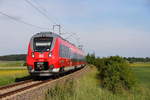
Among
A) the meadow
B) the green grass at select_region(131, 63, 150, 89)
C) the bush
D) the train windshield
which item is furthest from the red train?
the green grass at select_region(131, 63, 150, 89)

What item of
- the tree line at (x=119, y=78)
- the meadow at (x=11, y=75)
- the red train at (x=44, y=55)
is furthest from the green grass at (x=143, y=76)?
the meadow at (x=11, y=75)

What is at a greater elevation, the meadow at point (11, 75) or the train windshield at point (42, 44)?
the train windshield at point (42, 44)

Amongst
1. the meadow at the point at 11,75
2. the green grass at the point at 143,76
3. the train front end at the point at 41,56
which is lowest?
the green grass at the point at 143,76

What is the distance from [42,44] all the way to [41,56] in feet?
3.24

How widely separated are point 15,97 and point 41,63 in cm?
789

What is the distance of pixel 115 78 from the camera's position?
1071 inches

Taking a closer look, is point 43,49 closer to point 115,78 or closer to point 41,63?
point 41,63

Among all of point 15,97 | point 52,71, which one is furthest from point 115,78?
point 15,97

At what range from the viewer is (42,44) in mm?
18781

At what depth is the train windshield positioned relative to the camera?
18562 mm

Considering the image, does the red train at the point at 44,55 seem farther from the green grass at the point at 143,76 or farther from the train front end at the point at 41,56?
the green grass at the point at 143,76

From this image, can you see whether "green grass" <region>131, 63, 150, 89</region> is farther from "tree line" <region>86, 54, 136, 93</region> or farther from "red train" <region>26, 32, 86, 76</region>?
"red train" <region>26, 32, 86, 76</region>

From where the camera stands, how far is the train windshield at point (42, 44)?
60.9 ft

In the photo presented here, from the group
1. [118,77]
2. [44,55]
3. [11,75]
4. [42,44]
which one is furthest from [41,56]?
[118,77]
